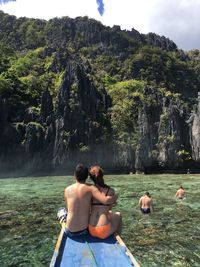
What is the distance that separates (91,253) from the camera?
9.41 meters

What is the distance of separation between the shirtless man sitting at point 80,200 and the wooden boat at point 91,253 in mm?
302

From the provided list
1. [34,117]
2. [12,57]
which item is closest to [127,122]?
[34,117]

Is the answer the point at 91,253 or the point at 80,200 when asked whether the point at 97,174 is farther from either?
the point at 91,253

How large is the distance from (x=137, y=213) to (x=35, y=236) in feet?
23.4

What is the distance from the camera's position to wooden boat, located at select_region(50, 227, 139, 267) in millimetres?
8828

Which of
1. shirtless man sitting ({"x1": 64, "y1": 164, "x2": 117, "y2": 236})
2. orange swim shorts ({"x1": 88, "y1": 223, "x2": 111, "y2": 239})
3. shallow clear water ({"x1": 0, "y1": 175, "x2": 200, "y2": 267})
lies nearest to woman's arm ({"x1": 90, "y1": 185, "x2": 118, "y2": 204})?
shirtless man sitting ({"x1": 64, "y1": 164, "x2": 117, "y2": 236})

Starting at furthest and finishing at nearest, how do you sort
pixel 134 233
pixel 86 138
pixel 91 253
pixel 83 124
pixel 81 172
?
pixel 83 124
pixel 86 138
pixel 134 233
pixel 81 172
pixel 91 253

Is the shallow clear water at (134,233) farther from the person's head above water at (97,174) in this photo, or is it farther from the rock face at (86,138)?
the rock face at (86,138)

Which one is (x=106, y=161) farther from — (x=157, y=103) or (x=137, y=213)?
(x=137, y=213)

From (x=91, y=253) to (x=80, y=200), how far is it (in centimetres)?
135

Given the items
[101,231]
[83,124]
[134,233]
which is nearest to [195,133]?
[83,124]

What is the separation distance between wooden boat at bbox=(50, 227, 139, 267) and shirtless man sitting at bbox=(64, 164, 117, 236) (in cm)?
30

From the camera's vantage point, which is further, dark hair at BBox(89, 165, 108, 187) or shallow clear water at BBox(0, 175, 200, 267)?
shallow clear water at BBox(0, 175, 200, 267)

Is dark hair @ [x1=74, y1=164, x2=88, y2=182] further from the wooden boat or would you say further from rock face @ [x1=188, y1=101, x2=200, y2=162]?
rock face @ [x1=188, y1=101, x2=200, y2=162]
